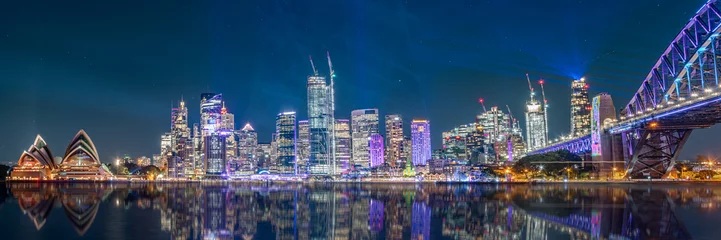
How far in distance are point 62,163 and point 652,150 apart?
13711 centimetres

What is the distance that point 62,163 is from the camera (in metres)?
146

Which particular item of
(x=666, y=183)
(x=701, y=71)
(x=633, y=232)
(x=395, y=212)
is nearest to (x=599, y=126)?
(x=666, y=183)

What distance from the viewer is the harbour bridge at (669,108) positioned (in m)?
53.2

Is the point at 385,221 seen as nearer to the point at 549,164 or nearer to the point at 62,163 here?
the point at 549,164

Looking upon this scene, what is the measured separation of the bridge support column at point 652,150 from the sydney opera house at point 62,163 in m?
124

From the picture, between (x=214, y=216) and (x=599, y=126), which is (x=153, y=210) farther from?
(x=599, y=126)

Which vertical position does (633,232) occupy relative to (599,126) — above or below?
below

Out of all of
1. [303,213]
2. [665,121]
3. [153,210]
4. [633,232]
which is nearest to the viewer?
[633,232]

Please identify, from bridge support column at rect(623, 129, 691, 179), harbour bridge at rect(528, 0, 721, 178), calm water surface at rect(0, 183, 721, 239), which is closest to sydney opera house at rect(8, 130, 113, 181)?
calm water surface at rect(0, 183, 721, 239)

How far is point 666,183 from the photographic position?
3150 inches

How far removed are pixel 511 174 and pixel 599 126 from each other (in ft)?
117

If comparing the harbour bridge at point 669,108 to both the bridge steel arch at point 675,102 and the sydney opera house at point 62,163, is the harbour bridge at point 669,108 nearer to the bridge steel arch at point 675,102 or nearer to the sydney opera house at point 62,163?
the bridge steel arch at point 675,102

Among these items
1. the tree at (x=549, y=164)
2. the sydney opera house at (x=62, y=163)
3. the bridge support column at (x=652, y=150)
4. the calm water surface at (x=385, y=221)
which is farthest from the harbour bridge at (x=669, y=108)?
the sydney opera house at (x=62, y=163)

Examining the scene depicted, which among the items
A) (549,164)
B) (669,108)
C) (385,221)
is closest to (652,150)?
(669,108)
